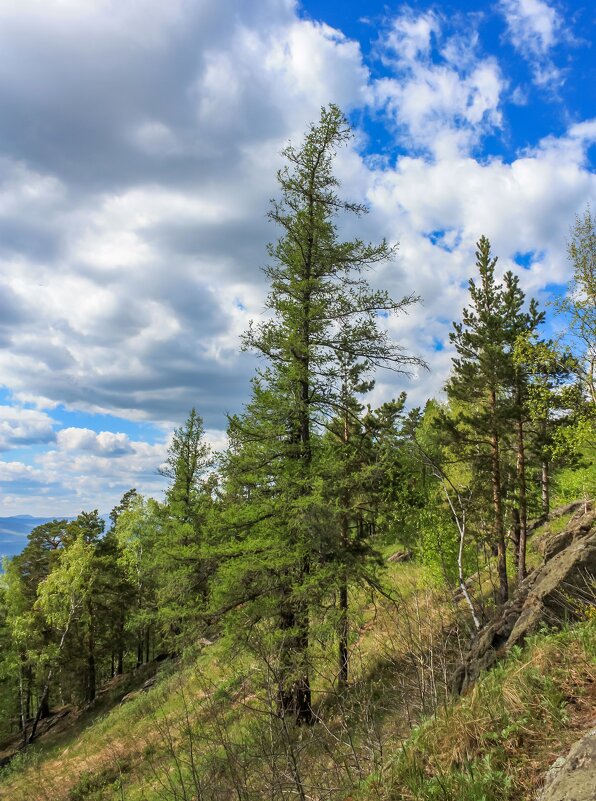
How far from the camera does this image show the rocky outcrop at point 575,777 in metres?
2.80

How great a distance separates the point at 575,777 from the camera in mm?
2934

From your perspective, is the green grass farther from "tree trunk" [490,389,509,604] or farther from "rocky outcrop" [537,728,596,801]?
"tree trunk" [490,389,509,604]

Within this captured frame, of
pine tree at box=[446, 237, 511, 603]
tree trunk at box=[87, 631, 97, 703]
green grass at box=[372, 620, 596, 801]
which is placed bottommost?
tree trunk at box=[87, 631, 97, 703]

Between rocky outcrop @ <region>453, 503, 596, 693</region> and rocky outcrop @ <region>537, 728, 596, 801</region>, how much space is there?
9.25ft

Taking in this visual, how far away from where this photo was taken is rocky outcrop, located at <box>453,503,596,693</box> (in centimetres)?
627

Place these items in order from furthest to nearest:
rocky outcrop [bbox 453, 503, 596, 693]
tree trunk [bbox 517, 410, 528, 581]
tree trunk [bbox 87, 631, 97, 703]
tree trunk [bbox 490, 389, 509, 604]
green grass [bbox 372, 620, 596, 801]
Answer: tree trunk [bbox 87, 631, 97, 703] → tree trunk [bbox 517, 410, 528, 581] → tree trunk [bbox 490, 389, 509, 604] → rocky outcrop [bbox 453, 503, 596, 693] → green grass [bbox 372, 620, 596, 801]

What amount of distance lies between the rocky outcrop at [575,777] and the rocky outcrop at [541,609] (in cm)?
282

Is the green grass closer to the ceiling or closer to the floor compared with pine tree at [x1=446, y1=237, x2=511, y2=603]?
closer to the floor

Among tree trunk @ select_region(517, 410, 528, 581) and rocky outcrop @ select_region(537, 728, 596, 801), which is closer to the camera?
rocky outcrop @ select_region(537, 728, 596, 801)

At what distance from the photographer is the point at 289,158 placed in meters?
12.9

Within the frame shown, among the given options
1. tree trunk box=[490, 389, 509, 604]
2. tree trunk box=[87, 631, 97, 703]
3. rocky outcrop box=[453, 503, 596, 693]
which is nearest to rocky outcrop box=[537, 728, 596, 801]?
rocky outcrop box=[453, 503, 596, 693]

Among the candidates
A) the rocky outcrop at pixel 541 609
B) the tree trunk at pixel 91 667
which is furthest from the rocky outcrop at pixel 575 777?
the tree trunk at pixel 91 667

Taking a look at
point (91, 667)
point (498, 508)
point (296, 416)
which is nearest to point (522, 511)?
point (498, 508)

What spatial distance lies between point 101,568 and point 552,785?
33.6 m
